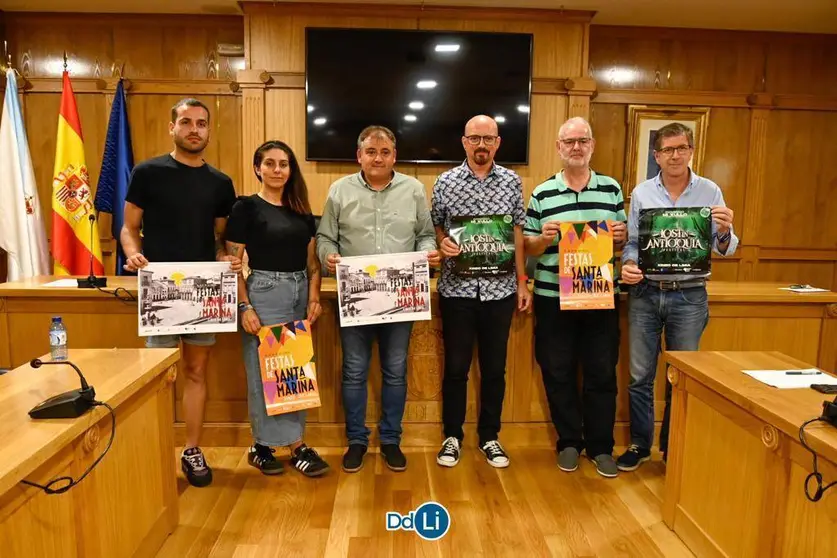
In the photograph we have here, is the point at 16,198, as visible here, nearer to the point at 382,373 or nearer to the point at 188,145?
the point at 188,145

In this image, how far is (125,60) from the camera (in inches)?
167

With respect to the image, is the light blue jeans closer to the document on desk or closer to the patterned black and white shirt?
the patterned black and white shirt

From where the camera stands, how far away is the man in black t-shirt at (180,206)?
2.21 metres

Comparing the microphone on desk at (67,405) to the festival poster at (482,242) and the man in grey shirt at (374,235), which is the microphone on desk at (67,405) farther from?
the festival poster at (482,242)

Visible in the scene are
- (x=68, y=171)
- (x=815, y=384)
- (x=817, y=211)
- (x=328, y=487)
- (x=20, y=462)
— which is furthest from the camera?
(x=817, y=211)

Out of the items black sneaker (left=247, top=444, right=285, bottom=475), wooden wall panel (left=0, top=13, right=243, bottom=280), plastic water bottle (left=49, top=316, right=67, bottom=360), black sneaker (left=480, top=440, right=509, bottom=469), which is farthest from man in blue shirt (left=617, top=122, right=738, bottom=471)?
wooden wall panel (left=0, top=13, right=243, bottom=280)

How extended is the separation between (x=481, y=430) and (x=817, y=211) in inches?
148

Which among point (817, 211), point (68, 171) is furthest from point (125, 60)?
point (817, 211)

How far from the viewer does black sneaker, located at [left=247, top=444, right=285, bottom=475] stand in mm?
2484

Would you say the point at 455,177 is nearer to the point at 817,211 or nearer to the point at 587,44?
the point at 587,44

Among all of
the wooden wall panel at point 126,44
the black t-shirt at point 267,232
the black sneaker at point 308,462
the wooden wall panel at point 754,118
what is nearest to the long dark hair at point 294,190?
the black t-shirt at point 267,232

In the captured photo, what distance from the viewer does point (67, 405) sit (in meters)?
1.34

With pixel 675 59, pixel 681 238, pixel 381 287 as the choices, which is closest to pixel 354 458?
pixel 381 287

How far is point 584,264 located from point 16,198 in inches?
151
